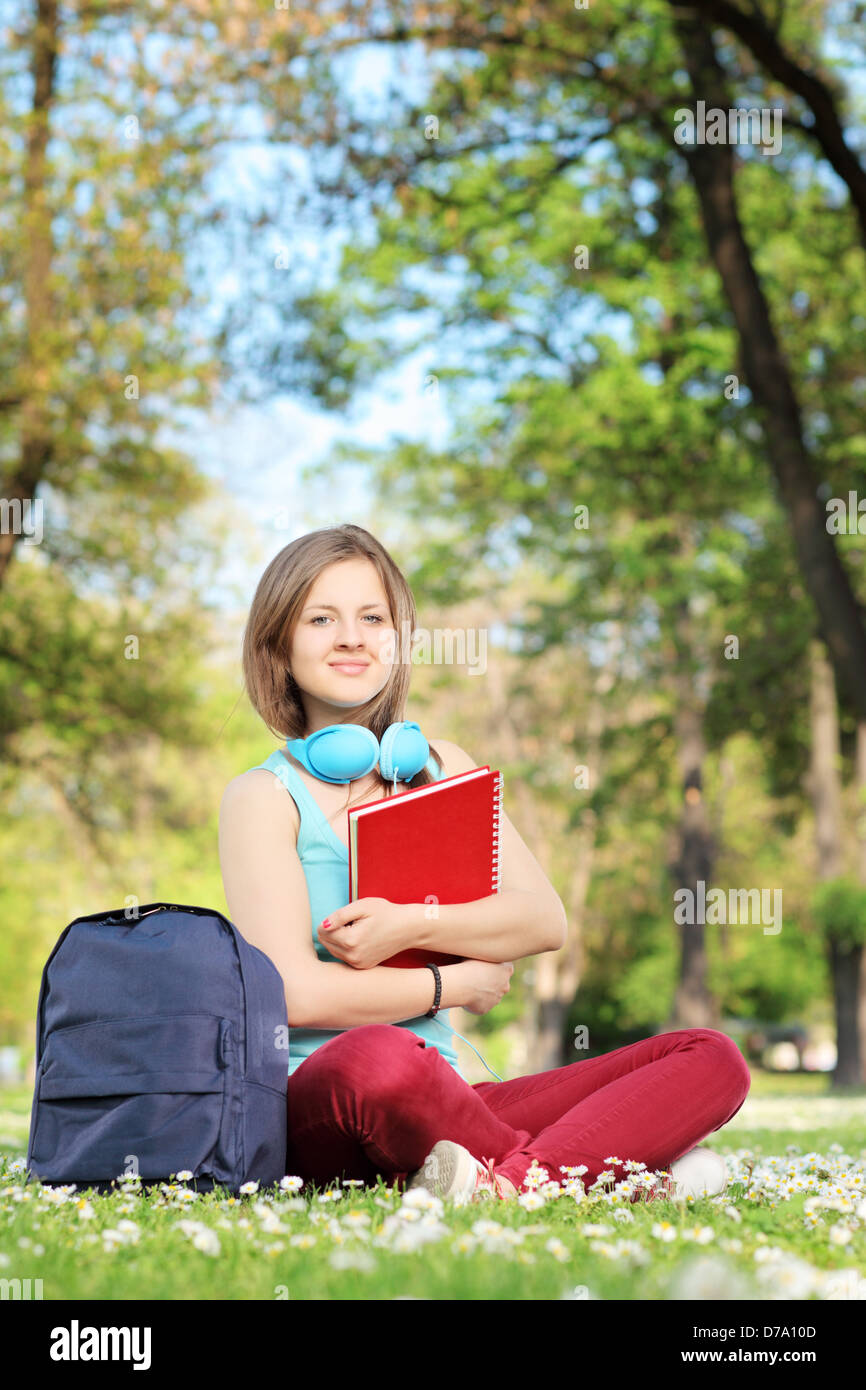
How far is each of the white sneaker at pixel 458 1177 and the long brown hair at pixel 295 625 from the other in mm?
1033

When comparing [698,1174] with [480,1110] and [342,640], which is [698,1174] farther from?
[342,640]

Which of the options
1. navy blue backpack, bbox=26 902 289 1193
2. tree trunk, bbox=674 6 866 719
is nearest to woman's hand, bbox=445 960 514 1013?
navy blue backpack, bbox=26 902 289 1193

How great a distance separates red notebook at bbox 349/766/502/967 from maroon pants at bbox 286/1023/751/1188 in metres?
0.35

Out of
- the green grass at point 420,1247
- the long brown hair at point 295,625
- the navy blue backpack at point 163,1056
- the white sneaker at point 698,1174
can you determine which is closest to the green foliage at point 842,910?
the white sneaker at point 698,1174

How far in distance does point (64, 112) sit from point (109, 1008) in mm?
13761

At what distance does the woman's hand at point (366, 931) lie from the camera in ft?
10.3

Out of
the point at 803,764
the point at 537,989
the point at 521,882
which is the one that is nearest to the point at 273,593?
the point at 521,882

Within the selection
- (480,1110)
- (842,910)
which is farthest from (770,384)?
(480,1110)

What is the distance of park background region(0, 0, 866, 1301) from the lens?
12.2 metres

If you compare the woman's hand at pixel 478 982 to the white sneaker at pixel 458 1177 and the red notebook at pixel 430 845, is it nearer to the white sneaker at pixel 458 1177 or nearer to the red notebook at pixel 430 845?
the red notebook at pixel 430 845

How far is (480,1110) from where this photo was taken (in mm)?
3186

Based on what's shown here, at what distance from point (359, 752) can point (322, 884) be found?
0.36 meters
